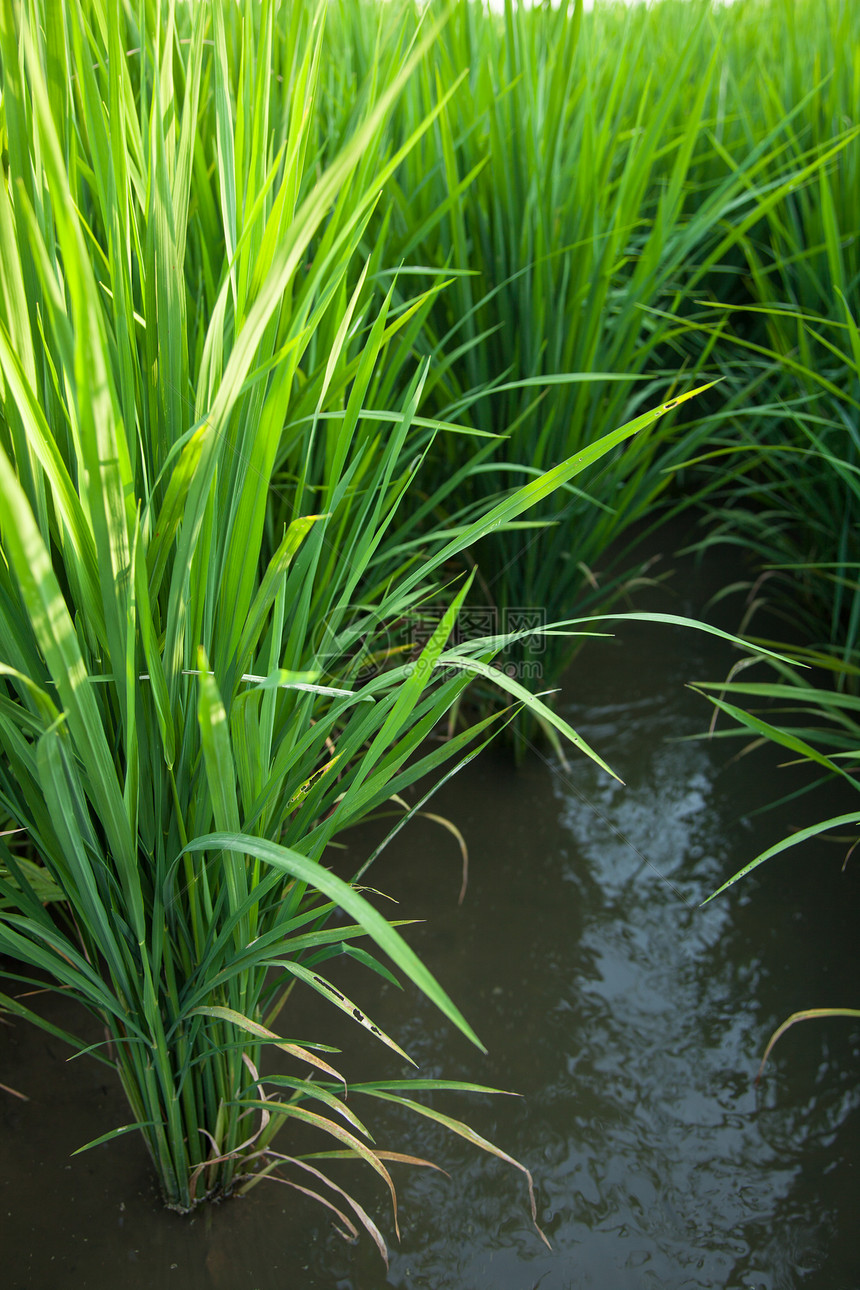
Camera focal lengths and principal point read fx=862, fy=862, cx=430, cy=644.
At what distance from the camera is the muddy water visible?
2.13ft

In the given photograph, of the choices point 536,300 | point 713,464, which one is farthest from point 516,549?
point 713,464

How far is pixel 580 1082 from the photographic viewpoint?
78 centimetres

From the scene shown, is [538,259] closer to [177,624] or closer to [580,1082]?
[177,624]

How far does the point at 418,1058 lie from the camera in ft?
2.62

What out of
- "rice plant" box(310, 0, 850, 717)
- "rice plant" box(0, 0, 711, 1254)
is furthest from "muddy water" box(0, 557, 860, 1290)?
"rice plant" box(310, 0, 850, 717)

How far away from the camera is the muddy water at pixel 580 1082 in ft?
2.13

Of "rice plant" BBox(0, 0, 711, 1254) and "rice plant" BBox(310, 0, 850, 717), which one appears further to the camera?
"rice plant" BBox(310, 0, 850, 717)

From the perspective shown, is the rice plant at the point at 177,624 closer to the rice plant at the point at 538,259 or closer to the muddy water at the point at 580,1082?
the muddy water at the point at 580,1082

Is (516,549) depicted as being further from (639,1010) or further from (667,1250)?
(667,1250)

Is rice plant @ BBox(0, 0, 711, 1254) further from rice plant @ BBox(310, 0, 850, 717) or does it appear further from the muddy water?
rice plant @ BBox(310, 0, 850, 717)

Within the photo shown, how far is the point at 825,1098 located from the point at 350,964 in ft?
1.50

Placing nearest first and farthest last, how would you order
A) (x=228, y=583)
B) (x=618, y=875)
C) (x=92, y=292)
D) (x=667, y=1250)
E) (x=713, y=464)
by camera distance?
(x=92, y=292), (x=228, y=583), (x=667, y=1250), (x=618, y=875), (x=713, y=464)

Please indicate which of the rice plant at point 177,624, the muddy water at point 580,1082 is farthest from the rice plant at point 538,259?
the rice plant at point 177,624

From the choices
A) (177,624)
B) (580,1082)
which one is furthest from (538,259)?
(580,1082)
